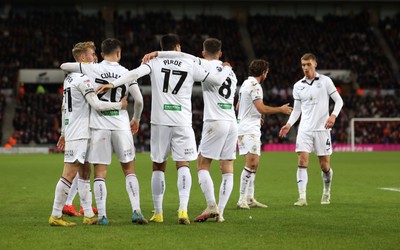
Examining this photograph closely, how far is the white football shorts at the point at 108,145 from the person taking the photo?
9.25 metres

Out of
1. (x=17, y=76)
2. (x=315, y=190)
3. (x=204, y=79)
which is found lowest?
(x=315, y=190)

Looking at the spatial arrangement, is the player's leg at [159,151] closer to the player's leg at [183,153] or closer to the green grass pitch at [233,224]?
the player's leg at [183,153]

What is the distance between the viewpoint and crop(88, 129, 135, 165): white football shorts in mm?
9250

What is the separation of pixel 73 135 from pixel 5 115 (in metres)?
35.5

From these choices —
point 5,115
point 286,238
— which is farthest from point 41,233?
point 5,115

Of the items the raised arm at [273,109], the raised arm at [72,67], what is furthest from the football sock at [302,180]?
the raised arm at [72,67]

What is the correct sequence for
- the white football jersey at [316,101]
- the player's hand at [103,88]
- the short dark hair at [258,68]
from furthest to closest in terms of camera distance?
the white football jersey at [316,101]
the short dark hair at [258,68]
the player's hand at [103,88]

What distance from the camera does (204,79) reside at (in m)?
9.52

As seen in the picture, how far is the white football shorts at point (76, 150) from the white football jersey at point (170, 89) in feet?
3.09

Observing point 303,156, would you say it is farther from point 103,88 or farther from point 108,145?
point 103,88

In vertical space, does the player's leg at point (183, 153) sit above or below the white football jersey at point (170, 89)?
below

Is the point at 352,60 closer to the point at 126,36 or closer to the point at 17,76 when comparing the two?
the point at 126,36

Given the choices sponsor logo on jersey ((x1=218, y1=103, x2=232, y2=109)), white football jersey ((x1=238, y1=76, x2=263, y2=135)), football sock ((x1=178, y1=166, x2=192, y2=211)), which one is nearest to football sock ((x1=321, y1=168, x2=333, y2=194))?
white football jersey ((x1=238, y1=76, x2=263, y2=135))

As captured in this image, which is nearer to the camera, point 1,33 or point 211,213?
point 211,213
